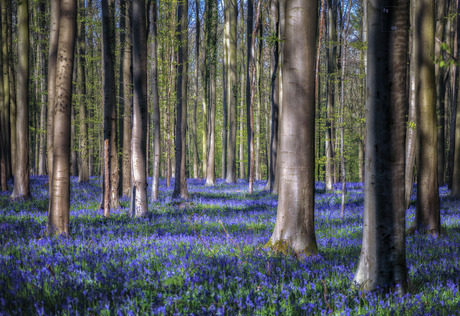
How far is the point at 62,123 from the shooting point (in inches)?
256

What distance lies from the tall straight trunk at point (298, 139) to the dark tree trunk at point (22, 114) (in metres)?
9.42

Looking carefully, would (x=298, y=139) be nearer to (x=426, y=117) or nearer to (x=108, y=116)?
(x=426, y=117)

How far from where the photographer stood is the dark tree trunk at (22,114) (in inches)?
449

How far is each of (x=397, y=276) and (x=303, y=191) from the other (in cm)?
190

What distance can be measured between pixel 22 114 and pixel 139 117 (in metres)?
5.10

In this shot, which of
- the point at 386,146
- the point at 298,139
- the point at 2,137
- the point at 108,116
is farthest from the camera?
the point at 2,137

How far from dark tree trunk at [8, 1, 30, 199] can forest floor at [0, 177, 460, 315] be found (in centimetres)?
399

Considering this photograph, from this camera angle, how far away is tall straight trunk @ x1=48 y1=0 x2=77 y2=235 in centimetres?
648

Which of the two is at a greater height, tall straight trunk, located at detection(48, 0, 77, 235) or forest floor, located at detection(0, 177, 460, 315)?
tall straight trunk, located at detection(48, 0, 77, 235)

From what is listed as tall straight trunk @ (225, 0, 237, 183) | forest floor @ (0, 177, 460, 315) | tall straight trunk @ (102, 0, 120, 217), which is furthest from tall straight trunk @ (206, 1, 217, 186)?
forest floor @ (0, 177, 460, 315)

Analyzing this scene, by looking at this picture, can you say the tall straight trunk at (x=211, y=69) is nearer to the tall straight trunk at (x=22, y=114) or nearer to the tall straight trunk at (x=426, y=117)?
the tall straight trunk at (x=22, y=114)

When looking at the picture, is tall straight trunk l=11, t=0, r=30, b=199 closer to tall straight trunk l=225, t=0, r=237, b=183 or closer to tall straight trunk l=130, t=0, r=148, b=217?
tall straight trunk l=130, t=0, r=148, b=217

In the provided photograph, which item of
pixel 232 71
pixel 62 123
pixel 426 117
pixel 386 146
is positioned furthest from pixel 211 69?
pixel 386 146

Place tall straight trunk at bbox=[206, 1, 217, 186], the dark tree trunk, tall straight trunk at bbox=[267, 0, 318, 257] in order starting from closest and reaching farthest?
tall straight trunk at bbox=[267, 0, 318, 257] → the dark tree trunk → tall straight trunk at bbox=[206, 1, 217, 186]
